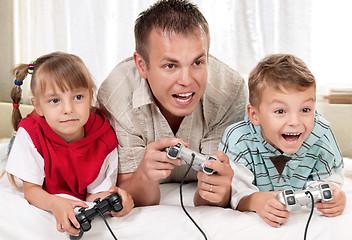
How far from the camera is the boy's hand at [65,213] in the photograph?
1088mm

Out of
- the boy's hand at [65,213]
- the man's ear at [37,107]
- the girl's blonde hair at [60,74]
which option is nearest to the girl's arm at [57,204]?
the boy's hand at [65,213]

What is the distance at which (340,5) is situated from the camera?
1.99m

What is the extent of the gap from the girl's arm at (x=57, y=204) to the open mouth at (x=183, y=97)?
43 cm

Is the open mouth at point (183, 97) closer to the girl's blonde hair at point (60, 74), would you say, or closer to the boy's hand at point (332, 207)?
the girl's blonde hair at point (60, 74)

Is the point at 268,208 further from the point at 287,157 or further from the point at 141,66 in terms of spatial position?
the point at 141,66

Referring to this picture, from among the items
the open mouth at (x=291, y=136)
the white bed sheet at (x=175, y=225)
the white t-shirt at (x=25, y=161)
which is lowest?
the white bed sheet at (x=175, y=225)

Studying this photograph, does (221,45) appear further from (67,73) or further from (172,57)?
(67,73)

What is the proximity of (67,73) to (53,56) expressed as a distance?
10cm

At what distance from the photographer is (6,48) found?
2648 millimetres

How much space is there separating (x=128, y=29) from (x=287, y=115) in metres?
1.40

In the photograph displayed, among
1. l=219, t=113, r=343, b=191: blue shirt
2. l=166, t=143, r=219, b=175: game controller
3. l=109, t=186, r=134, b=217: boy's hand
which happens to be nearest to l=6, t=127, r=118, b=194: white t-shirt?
l=109, t=186, r=134, b=217: boy's hand

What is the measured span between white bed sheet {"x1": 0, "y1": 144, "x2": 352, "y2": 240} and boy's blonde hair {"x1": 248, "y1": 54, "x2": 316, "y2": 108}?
0.35 m

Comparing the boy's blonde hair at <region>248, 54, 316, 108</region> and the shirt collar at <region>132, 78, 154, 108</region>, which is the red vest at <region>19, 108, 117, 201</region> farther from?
the boy's blonde hair at <region>248, 54, 316, 108</region>

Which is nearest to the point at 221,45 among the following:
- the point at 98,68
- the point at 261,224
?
the point at 98,68
